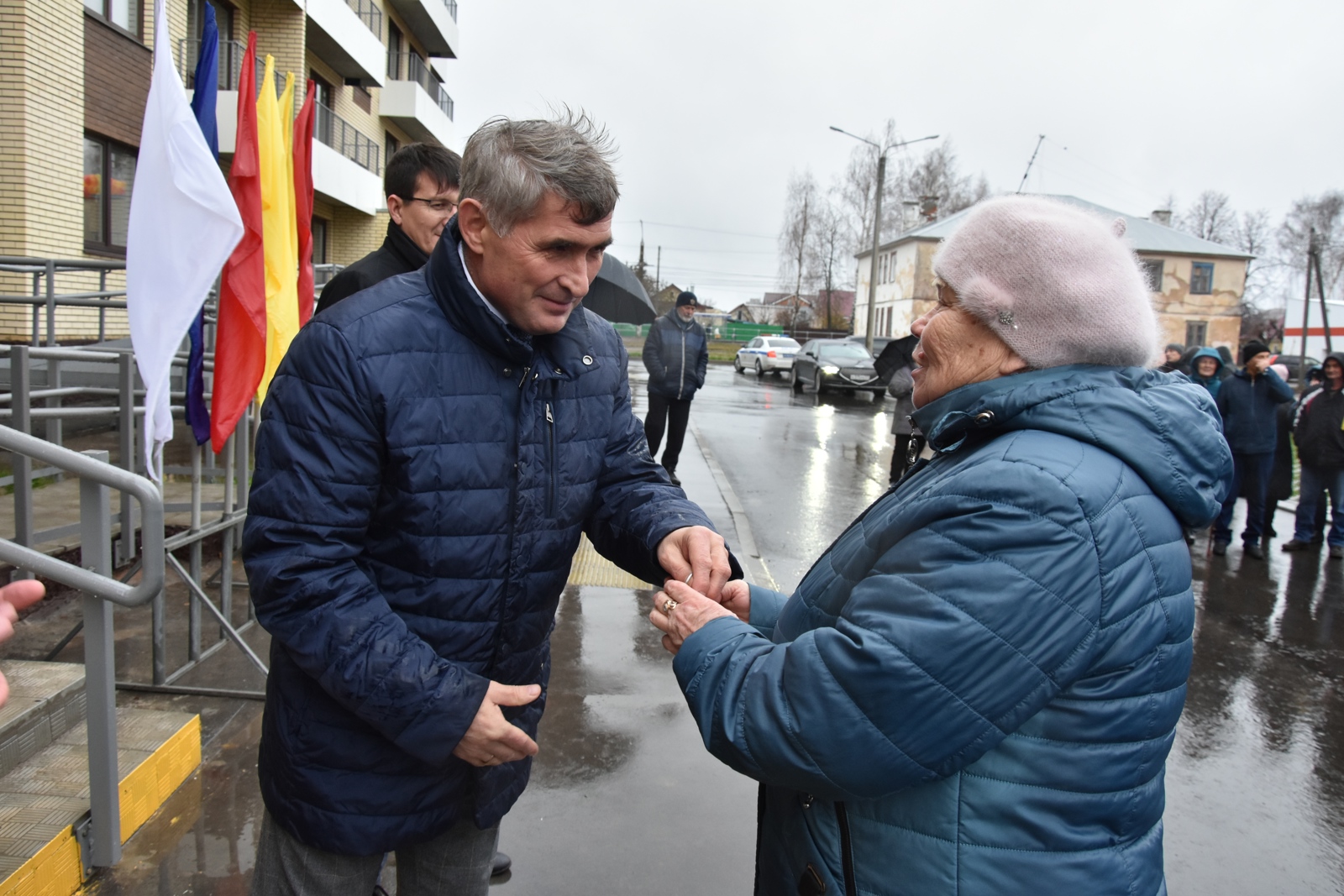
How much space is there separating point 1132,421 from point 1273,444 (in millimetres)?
8442

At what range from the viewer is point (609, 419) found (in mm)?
2035

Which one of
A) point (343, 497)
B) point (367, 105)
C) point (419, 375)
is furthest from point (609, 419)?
point (367, 105)

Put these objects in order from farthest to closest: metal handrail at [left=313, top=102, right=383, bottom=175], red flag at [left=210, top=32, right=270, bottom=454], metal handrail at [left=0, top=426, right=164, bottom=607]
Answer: metal handrail at [left=313, top=102, right=383, bottom=175], red flag at [left=210, top=32, right=270, bottom=454], metal handrail at [left=0, top=426, right=164, bottom=607]

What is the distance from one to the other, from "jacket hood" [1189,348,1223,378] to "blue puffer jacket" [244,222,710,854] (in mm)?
8558

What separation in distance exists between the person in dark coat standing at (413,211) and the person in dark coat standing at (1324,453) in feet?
26.7

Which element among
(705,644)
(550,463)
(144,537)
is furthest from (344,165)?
(705,644)

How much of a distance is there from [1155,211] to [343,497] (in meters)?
60.7

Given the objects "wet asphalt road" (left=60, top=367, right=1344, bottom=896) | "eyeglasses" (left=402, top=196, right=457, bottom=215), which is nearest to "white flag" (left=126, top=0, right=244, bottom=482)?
"eyeglasses" (left=402, top=196, right=457, bottom=215)

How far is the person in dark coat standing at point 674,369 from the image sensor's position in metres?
9.90

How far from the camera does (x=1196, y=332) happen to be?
45.7 meters

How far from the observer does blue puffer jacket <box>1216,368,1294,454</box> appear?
27.0 feet

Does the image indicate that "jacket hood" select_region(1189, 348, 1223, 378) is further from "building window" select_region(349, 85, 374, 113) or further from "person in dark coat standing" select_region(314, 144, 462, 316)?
"building window" select_region(349, 85, 374, 113)

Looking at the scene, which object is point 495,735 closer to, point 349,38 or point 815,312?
point 349,38

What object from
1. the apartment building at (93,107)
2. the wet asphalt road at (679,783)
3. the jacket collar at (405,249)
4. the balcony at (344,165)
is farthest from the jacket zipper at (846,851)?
the balcony at (344,165)
